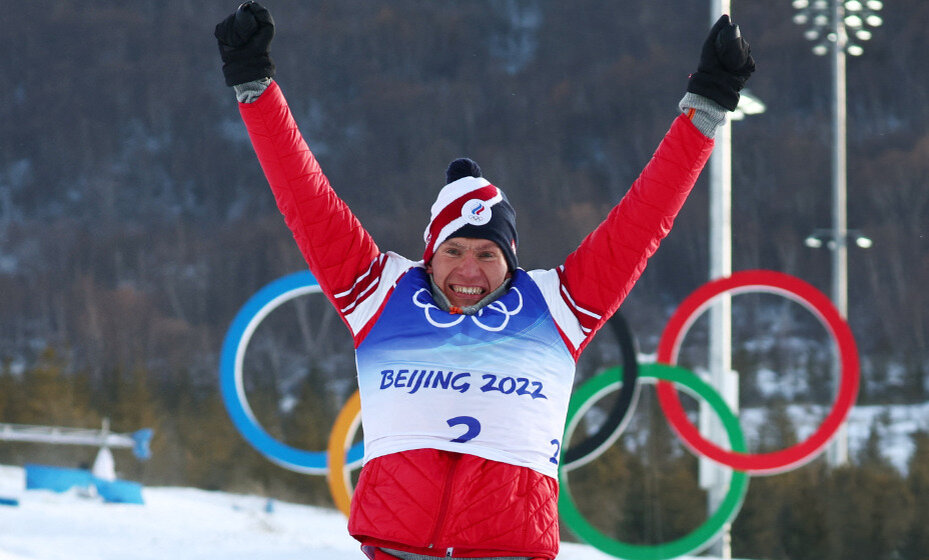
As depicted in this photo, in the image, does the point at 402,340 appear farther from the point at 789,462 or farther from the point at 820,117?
the point at 820,117

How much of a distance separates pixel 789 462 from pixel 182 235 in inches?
1346

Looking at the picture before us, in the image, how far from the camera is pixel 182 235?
1528 inches

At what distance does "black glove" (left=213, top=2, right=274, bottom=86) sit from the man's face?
2.00 feet

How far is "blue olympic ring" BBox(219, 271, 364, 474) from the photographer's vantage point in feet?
21.1

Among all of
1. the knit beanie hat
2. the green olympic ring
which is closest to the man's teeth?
the knit beanie hat

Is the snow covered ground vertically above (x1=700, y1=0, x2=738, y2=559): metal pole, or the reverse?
(x1=700, y1=0, x2=738, y2=559): metal pole

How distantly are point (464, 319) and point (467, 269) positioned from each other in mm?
166

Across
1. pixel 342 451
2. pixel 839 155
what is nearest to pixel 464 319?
pixel 342 451

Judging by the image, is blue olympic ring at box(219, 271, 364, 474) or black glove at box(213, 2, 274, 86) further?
blue olympic ring at box(219, 271, 364, 474)

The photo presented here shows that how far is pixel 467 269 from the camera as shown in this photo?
2.62 metres

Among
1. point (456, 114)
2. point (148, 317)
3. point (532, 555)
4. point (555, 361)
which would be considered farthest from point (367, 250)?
point (148, 317)

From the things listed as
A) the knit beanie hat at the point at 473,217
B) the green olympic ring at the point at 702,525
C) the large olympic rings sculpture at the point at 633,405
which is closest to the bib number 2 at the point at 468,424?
the knit beanie hat at the point at 473,217

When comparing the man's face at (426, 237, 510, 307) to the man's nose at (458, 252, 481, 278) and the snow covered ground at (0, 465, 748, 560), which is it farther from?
the snow covered ground at (0, 465, 748, 560)

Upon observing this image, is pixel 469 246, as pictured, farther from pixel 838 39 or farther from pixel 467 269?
pixel 838 39
